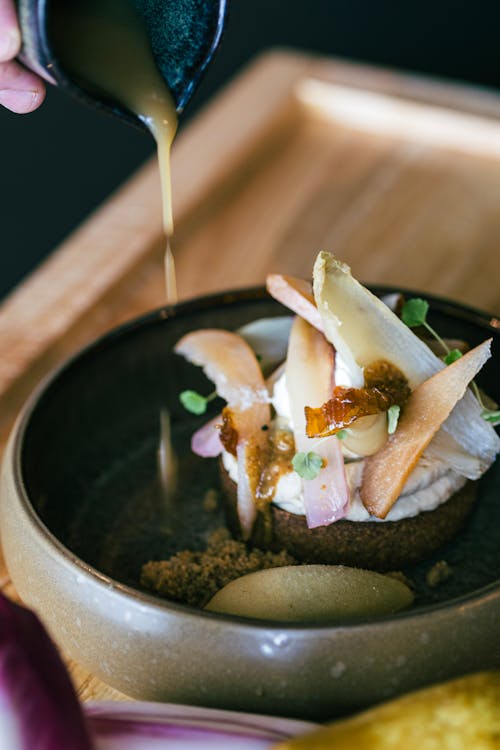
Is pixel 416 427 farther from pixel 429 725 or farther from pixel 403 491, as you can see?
pixel 429 725

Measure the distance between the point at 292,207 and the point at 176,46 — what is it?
100 centimetres

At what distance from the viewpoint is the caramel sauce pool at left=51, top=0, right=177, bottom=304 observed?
127 cm

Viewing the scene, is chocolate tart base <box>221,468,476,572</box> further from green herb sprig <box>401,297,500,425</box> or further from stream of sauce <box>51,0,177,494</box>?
stream of sauce <box>51,0,177,494</box>

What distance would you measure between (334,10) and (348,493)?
3189mm

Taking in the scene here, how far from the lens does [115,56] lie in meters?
1.30

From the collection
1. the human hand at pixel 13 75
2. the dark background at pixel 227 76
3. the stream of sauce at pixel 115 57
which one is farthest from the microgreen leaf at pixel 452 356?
the dark background at pixel 227 76

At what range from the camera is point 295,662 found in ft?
3.19

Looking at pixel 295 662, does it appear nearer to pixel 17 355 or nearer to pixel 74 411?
pixel 74 411

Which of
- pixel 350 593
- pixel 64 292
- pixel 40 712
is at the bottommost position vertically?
pixel 64 292

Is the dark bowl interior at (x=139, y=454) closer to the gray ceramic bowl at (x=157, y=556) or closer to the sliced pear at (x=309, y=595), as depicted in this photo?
the gray ceramic bowl at (x=157, y=556)

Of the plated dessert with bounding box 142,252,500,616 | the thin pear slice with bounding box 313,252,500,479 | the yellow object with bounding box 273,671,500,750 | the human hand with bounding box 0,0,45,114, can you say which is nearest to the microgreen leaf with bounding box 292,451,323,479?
the plated dessert with bounding box 142,252,500,616

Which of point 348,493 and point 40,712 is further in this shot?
point 348,493

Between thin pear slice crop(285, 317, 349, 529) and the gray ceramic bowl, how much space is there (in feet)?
0.56

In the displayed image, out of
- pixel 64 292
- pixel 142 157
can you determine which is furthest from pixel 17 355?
pixel 142 157
